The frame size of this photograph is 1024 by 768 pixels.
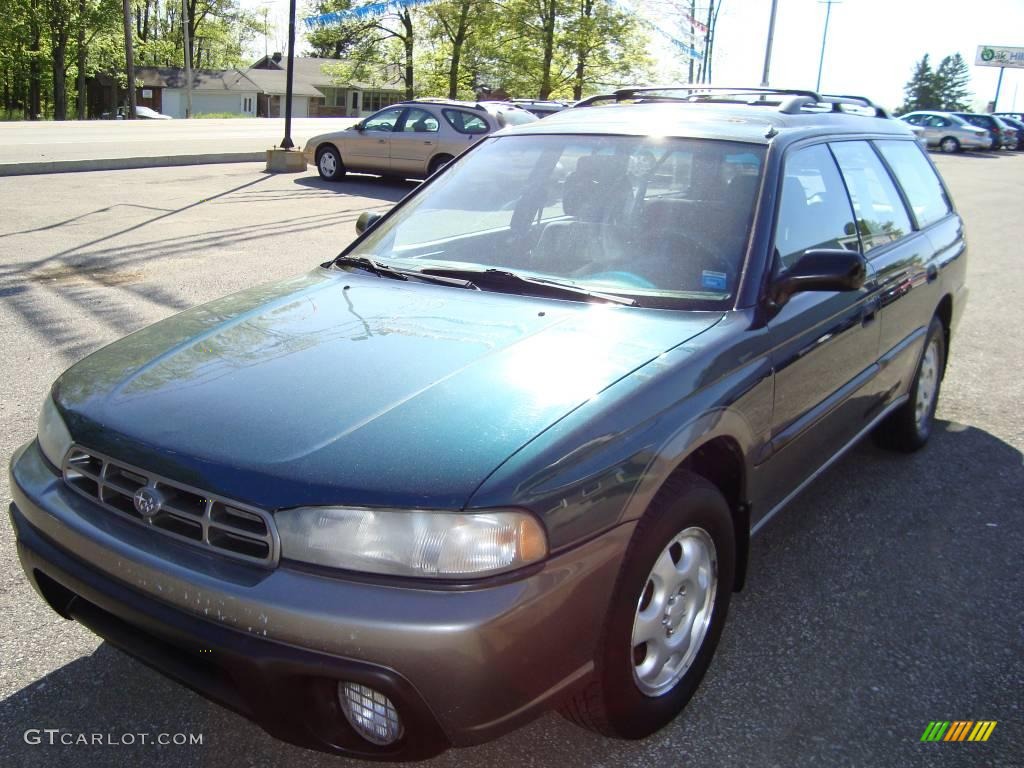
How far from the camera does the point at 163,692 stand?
272 cm

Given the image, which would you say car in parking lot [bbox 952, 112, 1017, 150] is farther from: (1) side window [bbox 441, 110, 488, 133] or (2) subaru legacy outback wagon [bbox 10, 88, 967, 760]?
(2) subaru legacy outback wagon [bbox 10, 88, 967, 760]

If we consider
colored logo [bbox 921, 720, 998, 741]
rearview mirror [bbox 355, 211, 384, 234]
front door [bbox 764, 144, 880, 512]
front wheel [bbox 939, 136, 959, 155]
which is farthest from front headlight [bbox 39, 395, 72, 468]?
A: front wheel [bbox 939, 136, 959, 155]

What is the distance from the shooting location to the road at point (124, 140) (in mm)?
18141

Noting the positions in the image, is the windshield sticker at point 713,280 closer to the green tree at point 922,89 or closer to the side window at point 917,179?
the side window at point 917,179

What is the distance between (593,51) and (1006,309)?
2939cm

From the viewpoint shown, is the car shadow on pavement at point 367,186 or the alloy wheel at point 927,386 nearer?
the alloy wheel at point 927,386

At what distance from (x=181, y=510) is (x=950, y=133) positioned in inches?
1644

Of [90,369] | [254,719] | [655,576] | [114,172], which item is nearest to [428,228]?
[90,369]

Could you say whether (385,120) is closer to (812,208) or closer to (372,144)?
(372,144)

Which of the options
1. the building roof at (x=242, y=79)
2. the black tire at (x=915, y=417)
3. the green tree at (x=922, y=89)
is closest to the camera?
the black tire at (x=915, y=417)

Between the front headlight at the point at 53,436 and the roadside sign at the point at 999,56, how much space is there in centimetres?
8959

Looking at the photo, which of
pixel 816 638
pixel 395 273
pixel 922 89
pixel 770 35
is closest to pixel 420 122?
pixel 395 273

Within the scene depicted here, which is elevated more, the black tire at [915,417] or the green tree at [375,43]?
the green tree at [375,43]

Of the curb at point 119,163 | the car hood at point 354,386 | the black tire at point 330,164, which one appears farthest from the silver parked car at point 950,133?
the car hood at point 354,386
